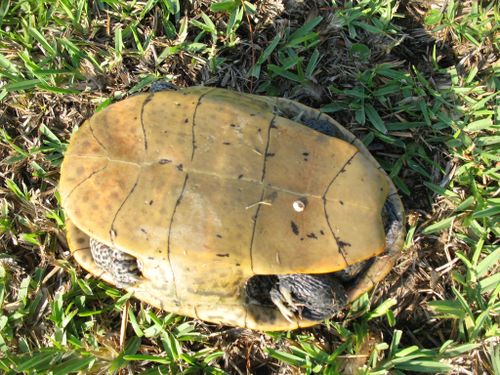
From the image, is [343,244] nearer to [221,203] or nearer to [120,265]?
[221,203]

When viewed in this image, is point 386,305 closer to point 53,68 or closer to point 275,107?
point 275,107

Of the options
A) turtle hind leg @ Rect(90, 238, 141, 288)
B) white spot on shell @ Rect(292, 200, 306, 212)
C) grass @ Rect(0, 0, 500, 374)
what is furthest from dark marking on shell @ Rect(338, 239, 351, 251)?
turtle hind leg @ Rect(90, 238, 141, 288)

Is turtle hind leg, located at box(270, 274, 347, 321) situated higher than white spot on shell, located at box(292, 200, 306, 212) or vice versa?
white spot on shell, located at box(292, 200, 306, 212)

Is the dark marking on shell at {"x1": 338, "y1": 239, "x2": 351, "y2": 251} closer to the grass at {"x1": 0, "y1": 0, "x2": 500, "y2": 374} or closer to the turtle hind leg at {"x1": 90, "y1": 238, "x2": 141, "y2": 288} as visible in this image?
the grass at {"x1": 0, "y1": 0, "x2": 500, "y2": 374}

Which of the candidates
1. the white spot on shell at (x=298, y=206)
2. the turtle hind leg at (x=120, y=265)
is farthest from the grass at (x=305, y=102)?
the white spot on shell at (x=298, y=206)

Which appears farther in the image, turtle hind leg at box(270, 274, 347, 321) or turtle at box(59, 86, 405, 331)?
turtle hind leg at box(270, 274, 347, 321)

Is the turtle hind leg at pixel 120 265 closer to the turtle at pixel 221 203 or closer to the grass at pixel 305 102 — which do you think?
the turtle at pixel 221 203

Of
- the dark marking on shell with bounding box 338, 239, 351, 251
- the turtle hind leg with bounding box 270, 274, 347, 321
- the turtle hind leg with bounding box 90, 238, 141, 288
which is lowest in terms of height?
the turtle hind leg with bounding box 270, 274, 347, 321

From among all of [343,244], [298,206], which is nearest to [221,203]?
[298,206]

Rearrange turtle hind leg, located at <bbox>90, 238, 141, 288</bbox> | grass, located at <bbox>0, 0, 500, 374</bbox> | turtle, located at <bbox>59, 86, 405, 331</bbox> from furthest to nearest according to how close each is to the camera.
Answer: grass, located at <bbox>0, 0, 500, 374</bbox> → turtle hind leg, located at <bbox>90, 238, 141, 288</bbox> → turtle, located at <bbox>59, 86, 405, 331</bbox>
